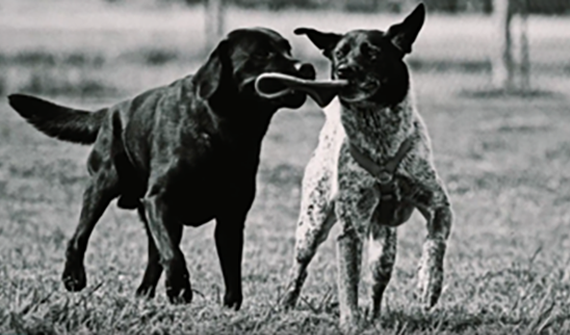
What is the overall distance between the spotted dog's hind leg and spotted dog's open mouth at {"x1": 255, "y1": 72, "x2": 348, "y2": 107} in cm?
82

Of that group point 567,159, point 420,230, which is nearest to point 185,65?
point 567,159

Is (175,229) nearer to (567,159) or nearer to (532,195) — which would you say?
(532,195)

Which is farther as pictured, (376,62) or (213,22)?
(213,22)

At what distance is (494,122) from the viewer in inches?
650

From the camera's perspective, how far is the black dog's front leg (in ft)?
21.2

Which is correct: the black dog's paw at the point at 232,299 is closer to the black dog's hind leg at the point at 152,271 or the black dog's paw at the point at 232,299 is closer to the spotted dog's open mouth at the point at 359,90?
the black dog's hind leg at the point at 152,271

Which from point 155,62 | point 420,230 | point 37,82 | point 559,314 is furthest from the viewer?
point 155,62

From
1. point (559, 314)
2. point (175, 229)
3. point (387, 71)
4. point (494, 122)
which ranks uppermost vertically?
point (387, 71)

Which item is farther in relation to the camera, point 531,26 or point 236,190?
point 531,26

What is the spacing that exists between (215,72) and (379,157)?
2.70 feet

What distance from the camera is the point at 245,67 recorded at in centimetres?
611

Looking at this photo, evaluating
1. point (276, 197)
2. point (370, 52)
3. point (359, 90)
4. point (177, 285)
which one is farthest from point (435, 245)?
point (276, 197)

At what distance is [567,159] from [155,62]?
6.86 m

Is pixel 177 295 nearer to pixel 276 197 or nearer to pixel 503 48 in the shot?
pixel 276 197
